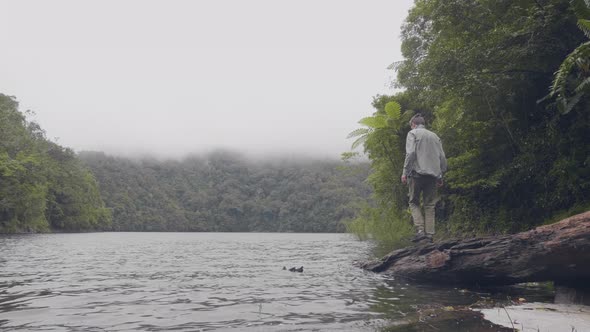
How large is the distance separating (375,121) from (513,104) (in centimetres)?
715

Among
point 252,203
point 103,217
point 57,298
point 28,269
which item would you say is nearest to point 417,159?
point 57,298

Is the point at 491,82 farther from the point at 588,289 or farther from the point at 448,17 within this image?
the point at 588,289

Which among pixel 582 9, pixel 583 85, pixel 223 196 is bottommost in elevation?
pixel 583 85

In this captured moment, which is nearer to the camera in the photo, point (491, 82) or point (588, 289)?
point (588, 289)

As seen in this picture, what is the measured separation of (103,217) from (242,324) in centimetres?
8596

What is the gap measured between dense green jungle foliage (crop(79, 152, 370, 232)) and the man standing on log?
72687 millimetres

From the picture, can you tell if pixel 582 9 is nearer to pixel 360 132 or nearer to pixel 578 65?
pixel 578 65

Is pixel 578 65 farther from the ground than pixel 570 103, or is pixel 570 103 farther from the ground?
pixel 578 65

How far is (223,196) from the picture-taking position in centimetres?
12131

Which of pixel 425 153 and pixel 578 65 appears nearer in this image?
pixel 578 65

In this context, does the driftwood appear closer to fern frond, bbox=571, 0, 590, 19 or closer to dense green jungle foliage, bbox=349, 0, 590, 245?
dense green jungle foliage, bbox=349, 0, 590, 245

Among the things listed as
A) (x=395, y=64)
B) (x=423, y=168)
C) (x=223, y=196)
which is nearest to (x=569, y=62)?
(x=423, y=168)

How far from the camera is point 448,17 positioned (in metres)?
11.0

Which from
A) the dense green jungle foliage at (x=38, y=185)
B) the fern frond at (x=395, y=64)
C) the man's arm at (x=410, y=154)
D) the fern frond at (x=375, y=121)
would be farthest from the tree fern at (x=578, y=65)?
the dense green jungle foliage at (x=38, y=185)
